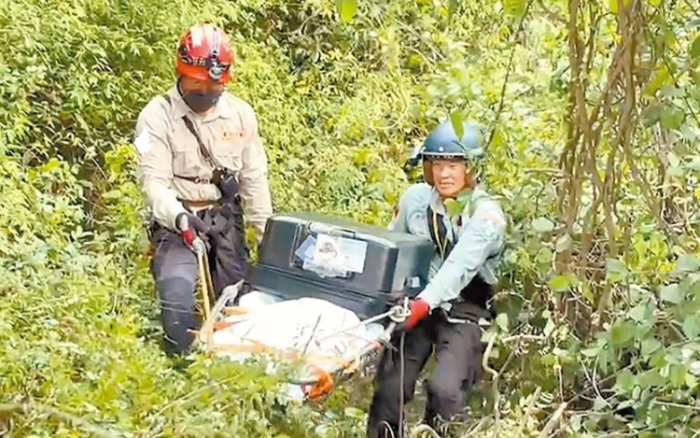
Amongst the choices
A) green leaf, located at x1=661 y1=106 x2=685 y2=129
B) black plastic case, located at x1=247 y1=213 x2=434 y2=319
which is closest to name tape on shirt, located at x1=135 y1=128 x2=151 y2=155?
black plastic case, located at x1=247 y1=213 x2=434 y2=319

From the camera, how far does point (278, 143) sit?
825 centimetres

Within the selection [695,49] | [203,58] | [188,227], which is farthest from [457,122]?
[203,58]

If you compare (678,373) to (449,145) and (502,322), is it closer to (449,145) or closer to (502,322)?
(502,322)

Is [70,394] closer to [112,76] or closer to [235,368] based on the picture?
[235,368]

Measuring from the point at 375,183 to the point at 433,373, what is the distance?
117 inches

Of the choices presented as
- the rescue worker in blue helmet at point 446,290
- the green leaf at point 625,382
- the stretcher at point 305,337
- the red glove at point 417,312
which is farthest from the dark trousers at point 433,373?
the green leaf at point 625,382

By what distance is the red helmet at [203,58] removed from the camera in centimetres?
571

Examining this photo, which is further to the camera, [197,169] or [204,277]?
[197,169]

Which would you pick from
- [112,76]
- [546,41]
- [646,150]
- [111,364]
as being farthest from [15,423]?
[112,76]

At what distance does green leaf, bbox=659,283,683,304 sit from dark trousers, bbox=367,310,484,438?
174cm

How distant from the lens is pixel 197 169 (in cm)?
577

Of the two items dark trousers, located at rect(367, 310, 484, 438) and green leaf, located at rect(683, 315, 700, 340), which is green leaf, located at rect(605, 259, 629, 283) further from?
dark trousers, located at rect(367, 310, 484, 438)

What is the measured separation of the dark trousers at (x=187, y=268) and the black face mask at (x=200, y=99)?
Result: 0.47m

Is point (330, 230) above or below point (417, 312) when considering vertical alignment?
above
